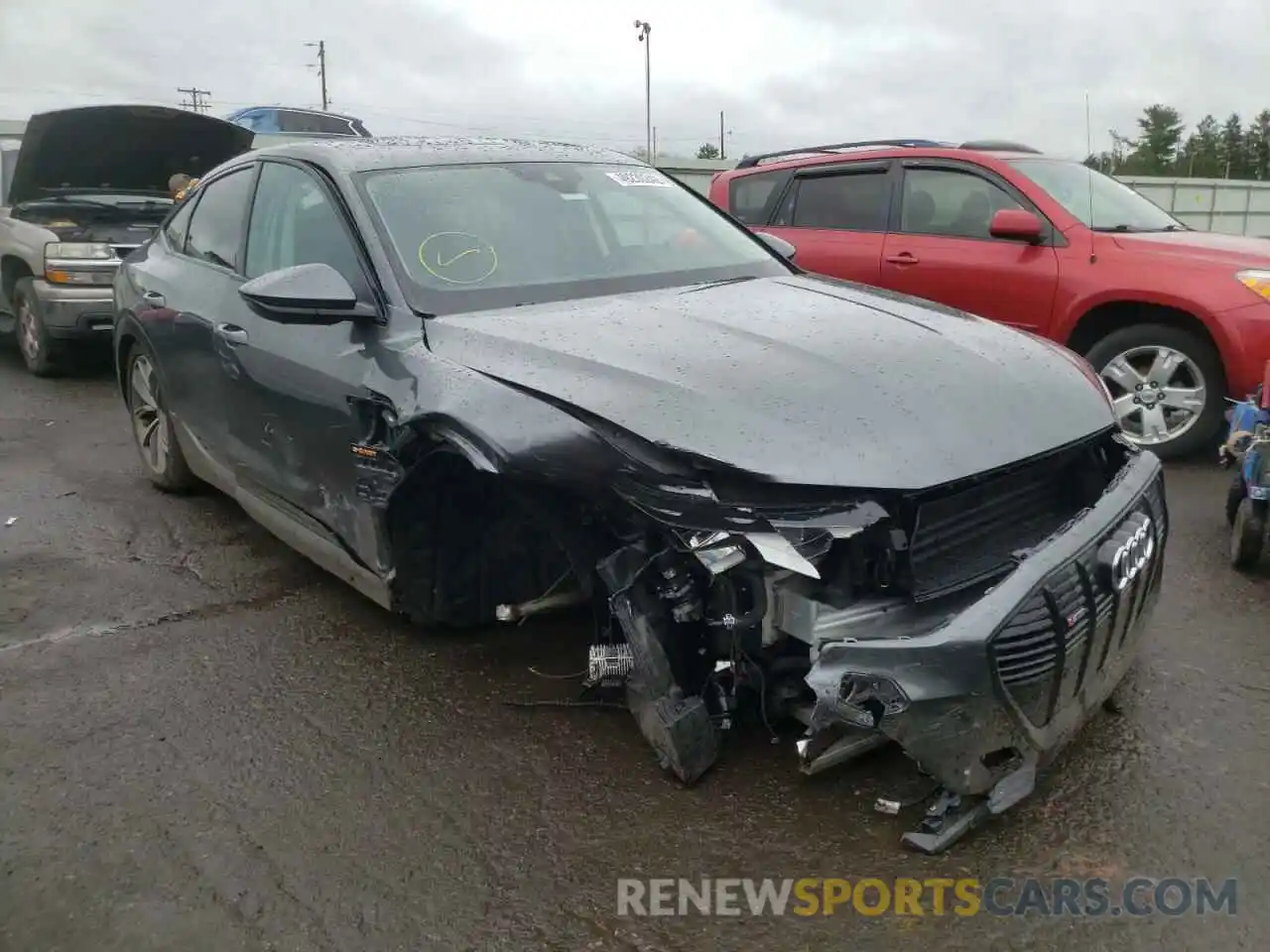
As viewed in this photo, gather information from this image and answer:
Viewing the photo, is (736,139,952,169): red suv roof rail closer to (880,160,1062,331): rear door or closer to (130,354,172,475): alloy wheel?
(880,160,1062,331): rear door

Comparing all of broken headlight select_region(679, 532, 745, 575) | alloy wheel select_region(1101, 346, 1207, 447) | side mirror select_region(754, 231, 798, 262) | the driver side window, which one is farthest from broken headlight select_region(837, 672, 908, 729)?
alloy wheel select_region(1101, 346, 1207, 447)

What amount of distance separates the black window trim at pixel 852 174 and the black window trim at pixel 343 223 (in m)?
4.10

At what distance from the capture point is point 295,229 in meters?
3.87

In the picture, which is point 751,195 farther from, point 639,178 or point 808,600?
point 808,600

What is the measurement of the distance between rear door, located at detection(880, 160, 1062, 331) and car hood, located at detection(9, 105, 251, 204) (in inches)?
205

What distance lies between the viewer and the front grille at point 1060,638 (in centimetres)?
221

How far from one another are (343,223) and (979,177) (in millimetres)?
4396

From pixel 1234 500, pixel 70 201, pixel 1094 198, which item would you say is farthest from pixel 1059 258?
pixel 70 201

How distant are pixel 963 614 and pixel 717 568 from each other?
0.53 m

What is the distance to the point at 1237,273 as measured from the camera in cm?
550

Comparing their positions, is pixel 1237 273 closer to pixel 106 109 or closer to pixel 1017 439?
pixel 1017 439

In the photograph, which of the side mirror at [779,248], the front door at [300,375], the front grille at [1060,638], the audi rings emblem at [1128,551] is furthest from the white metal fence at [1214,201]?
the front grille at [1060,638]

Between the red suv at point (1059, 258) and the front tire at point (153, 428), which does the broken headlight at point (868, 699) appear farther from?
the red suv at point (1059, 258)

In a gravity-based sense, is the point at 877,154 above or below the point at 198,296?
above
